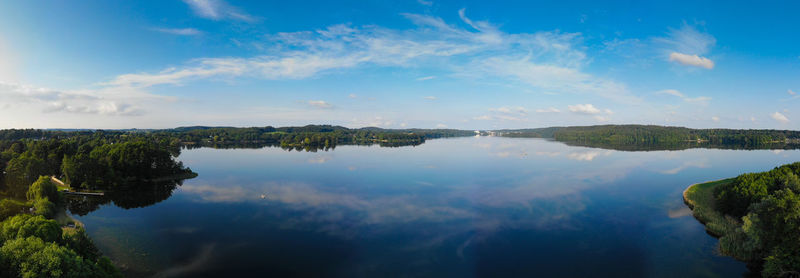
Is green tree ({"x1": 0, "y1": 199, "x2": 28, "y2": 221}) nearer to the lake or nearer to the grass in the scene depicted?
the lake

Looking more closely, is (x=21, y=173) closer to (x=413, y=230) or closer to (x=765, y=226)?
(x=413, y=230)

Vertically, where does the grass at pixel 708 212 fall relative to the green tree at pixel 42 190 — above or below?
below

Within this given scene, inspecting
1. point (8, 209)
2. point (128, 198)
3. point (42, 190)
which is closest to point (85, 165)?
point (128, 198)

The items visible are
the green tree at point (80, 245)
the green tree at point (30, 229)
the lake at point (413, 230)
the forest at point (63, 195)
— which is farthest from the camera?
the lake at point (413, 230)

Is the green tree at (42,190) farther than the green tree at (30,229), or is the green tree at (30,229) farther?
the green tree at (42,190)

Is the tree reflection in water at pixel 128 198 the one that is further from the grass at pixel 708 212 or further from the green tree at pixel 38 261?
the grass at pixel 708 212

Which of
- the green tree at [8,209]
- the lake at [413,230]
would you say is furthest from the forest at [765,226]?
the green tree at [8,209]

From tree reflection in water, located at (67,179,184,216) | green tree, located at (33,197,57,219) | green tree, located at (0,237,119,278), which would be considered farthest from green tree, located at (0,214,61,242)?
tree reflection in water, located at (67,179,184,216)

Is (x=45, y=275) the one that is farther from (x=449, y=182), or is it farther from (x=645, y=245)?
Answer: (x=449, y=182)

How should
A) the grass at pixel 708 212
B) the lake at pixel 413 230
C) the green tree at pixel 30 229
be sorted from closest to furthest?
1. the green tree at pixel 30 229
2. the lake at pixel 413 230
3. the grass at pixel 708 212

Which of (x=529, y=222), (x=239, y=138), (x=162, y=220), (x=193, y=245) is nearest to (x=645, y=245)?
(x=529, y=222)
